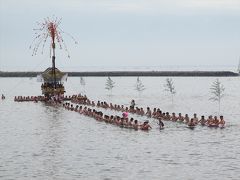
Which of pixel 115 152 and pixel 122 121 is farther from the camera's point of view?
pixel 122 121

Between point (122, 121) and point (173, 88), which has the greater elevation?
point (173, 88)

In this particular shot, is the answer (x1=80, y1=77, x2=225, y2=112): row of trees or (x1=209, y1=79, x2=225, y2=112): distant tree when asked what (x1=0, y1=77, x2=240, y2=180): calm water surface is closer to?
(x1=209, y1=79, x2=225, y2=112): distant tree

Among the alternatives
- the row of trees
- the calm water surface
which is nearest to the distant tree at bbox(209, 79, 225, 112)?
the row of trees

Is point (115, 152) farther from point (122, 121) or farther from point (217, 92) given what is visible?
point (217, 92)

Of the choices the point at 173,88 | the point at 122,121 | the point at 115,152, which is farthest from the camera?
the point at 173,88

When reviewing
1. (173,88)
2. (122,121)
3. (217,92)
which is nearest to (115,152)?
(122,121)

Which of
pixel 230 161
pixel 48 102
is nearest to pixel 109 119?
pixel 230 161

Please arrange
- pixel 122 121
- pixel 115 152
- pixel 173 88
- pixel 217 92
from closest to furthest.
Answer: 1. pixel 115 152
2. pixel 122 121
3. pixel 217 92
4. pixel 173 88

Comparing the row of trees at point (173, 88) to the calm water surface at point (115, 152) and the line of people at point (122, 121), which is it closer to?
the line of people at point (122, 121)

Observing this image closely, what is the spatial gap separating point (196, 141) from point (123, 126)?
10.9 metres

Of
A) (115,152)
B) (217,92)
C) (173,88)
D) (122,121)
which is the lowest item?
(115,152)

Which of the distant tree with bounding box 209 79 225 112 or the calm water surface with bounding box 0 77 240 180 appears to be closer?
the calm water surface with bounding box 0 77 240 180

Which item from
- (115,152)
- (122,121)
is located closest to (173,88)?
(122,121)

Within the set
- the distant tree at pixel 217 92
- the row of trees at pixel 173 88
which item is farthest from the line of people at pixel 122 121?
the row of trees at pixel 173 88
